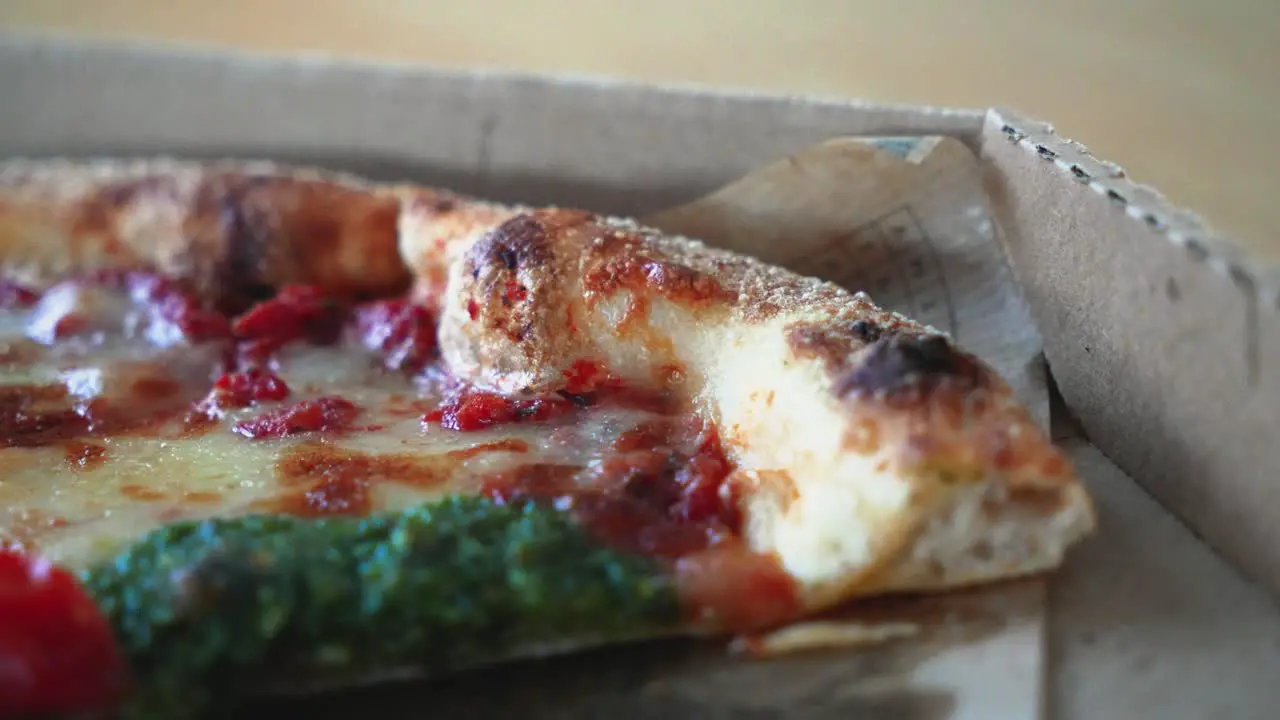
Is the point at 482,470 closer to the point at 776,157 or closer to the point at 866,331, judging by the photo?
the point at 866,331

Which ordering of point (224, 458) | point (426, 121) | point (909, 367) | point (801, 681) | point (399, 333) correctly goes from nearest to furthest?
1. point (801, 681)
2. point (909, 367)
3. point (224, 458)
4. point (399, 333)
5. point (426, 121)

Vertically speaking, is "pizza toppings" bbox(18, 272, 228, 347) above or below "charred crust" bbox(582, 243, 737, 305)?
below

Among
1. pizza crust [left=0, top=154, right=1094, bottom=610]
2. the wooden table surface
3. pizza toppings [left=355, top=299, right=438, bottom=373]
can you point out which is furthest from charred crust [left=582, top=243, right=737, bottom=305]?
the wooden table surface

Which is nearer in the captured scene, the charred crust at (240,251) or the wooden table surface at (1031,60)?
the charred crust at (240,251)

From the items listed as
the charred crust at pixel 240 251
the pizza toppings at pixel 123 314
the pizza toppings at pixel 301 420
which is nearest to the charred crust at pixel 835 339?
the pizza toppings at pixel 301 420

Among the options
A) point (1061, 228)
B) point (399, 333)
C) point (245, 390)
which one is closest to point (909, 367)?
point (1061, 228)

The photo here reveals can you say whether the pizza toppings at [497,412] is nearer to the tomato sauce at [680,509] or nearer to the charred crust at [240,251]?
the tomato sauce at [680,509]

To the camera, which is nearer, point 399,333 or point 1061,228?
point 1061,228

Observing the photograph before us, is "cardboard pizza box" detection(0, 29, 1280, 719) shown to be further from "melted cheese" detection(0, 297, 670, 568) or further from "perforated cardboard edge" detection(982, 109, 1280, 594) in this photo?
"melted cheese" detection(0, 297, 670, 568)
